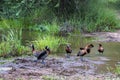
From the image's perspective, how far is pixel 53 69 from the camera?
12227 mm

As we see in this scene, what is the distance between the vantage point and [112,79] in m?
10.5

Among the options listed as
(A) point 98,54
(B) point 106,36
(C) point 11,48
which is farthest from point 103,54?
(B) point 106,36

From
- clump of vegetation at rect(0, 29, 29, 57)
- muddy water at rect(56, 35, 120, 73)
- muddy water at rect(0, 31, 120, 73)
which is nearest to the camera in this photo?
muddy water at rect(56, 35, 120, 73)

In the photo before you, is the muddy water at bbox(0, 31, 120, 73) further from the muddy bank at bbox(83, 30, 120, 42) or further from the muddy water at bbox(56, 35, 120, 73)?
the muddy bank at bbox(83, 30, 120, 42)

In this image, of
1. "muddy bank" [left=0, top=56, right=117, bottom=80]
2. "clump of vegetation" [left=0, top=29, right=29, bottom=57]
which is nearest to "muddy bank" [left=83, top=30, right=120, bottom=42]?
"muddy bank" [left=0, top=56, right=117, bottom=80]

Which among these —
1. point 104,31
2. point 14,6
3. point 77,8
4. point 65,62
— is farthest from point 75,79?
point 14,6

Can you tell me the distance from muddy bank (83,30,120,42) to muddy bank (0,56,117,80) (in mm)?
6443

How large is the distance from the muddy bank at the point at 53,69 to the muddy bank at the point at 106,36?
6.44 meters

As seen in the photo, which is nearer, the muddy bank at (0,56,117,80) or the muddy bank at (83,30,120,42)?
the muddy bank at (0,56,117,80)

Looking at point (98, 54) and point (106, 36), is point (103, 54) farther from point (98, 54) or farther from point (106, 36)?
point (106, 36)

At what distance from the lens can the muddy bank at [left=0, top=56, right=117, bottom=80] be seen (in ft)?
35.9

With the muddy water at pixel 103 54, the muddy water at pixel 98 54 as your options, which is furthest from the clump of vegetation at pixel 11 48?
the muddy water at pixel 103 54

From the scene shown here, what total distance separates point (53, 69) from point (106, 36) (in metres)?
10.2

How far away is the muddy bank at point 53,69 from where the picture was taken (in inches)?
430
